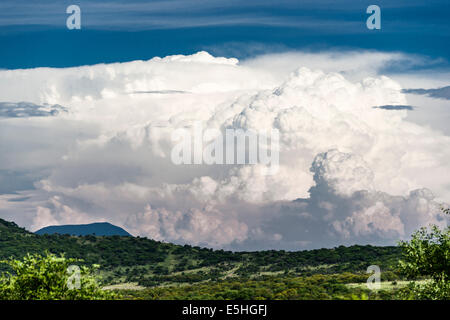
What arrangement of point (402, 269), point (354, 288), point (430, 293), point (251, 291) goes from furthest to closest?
point (251, 291) → point (354, 288) → point (402, 269) → point (430, 293)

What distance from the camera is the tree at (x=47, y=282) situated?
54.6 metres

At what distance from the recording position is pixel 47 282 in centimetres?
5478

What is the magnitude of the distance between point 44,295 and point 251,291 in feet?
280

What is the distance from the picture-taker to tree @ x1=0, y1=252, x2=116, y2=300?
179 feet

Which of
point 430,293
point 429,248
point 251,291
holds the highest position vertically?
point 429,248
